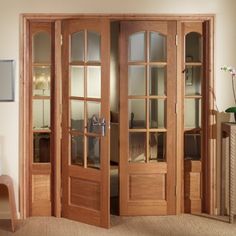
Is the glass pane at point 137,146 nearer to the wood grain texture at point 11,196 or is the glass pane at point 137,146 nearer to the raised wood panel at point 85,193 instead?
the raised wood panel at point 85,193

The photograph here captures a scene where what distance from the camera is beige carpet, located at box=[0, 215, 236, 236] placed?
14.0 ft

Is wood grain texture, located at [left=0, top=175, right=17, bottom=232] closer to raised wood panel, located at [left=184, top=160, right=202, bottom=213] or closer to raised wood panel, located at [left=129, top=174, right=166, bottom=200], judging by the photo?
raised wood panel, located at [left=129, top=174, right=166, bottom=200]

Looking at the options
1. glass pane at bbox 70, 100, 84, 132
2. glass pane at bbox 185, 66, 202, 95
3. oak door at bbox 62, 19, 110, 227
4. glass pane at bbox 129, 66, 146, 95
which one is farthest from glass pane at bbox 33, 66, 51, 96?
glass pane at bbox 185, 66, 202, 95

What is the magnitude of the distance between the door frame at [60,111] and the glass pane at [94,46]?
226 mm

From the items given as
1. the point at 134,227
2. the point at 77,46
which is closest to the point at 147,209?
the point at 134,227

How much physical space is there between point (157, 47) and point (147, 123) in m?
0.75

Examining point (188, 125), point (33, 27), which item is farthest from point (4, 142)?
point (188, 125)

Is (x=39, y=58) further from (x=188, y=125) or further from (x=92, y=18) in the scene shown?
(x=188, y=125)

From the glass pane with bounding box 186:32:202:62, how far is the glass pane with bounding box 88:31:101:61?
0.94m

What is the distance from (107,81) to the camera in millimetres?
4406

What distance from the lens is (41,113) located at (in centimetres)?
482

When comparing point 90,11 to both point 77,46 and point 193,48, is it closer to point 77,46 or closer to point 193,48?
point 77,46

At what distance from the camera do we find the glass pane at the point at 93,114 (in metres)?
4.52

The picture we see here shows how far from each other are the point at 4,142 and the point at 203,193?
2.03 m
